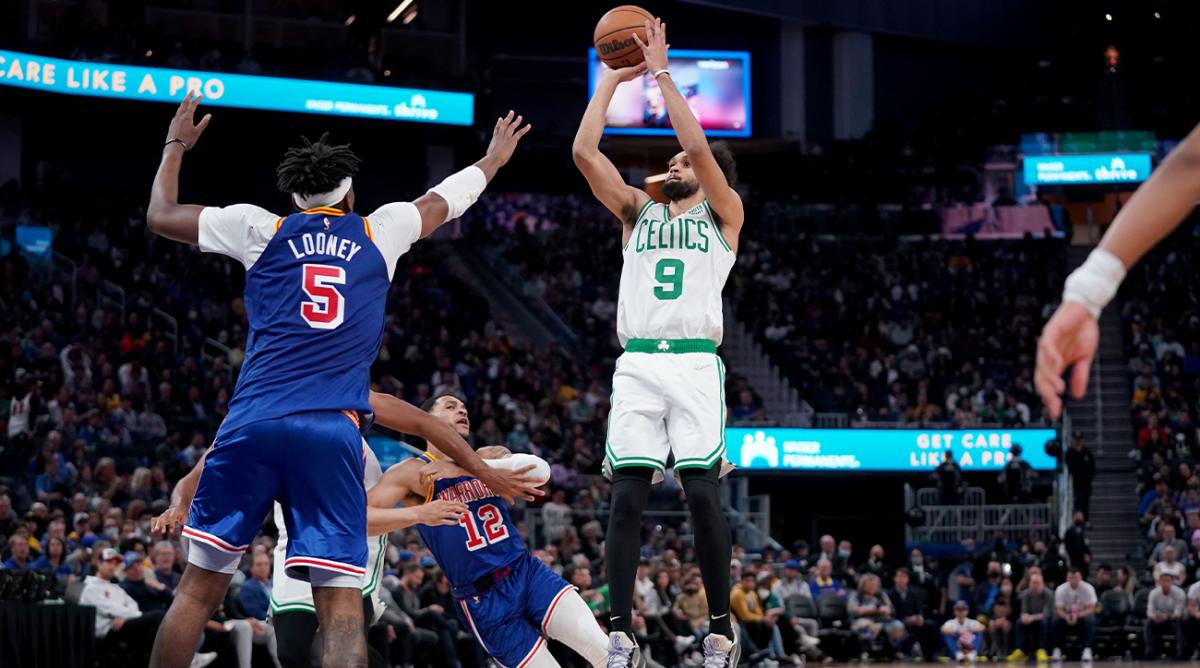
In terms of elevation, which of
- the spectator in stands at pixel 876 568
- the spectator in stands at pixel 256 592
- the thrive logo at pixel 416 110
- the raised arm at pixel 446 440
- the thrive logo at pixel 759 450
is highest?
the thrive logo at pixel 416 110

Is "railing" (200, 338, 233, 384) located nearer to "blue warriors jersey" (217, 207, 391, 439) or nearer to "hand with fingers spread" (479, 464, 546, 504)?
"hand with fingers spread" (479, 464, 546, 504)

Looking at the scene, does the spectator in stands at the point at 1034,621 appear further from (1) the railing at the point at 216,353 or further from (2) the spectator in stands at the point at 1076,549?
(1) the railing at the point at 216,353

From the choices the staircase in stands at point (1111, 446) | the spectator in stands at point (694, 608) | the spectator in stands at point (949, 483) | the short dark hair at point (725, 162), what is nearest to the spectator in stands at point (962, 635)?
the spectator in stands at point (694, 608)

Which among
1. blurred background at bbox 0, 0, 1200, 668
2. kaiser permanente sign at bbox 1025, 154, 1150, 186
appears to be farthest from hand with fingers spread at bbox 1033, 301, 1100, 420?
kaiser permanente sign at bbox 1025, 154, 1150, 186

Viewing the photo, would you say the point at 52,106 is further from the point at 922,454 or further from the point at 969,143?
the point at 969,143

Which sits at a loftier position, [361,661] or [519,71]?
[519,71]

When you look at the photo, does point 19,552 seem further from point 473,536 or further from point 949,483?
point 949,483

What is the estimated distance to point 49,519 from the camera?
15.8 m

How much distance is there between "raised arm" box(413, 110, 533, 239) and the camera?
→ 6414 millimetres

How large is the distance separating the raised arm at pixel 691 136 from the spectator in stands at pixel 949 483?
60.7ft

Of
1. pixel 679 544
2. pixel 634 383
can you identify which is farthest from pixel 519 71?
pixel 634 383

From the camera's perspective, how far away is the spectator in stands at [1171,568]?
64.0ft

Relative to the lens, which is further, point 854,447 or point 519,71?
point 519,71

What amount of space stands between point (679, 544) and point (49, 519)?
8.48m
